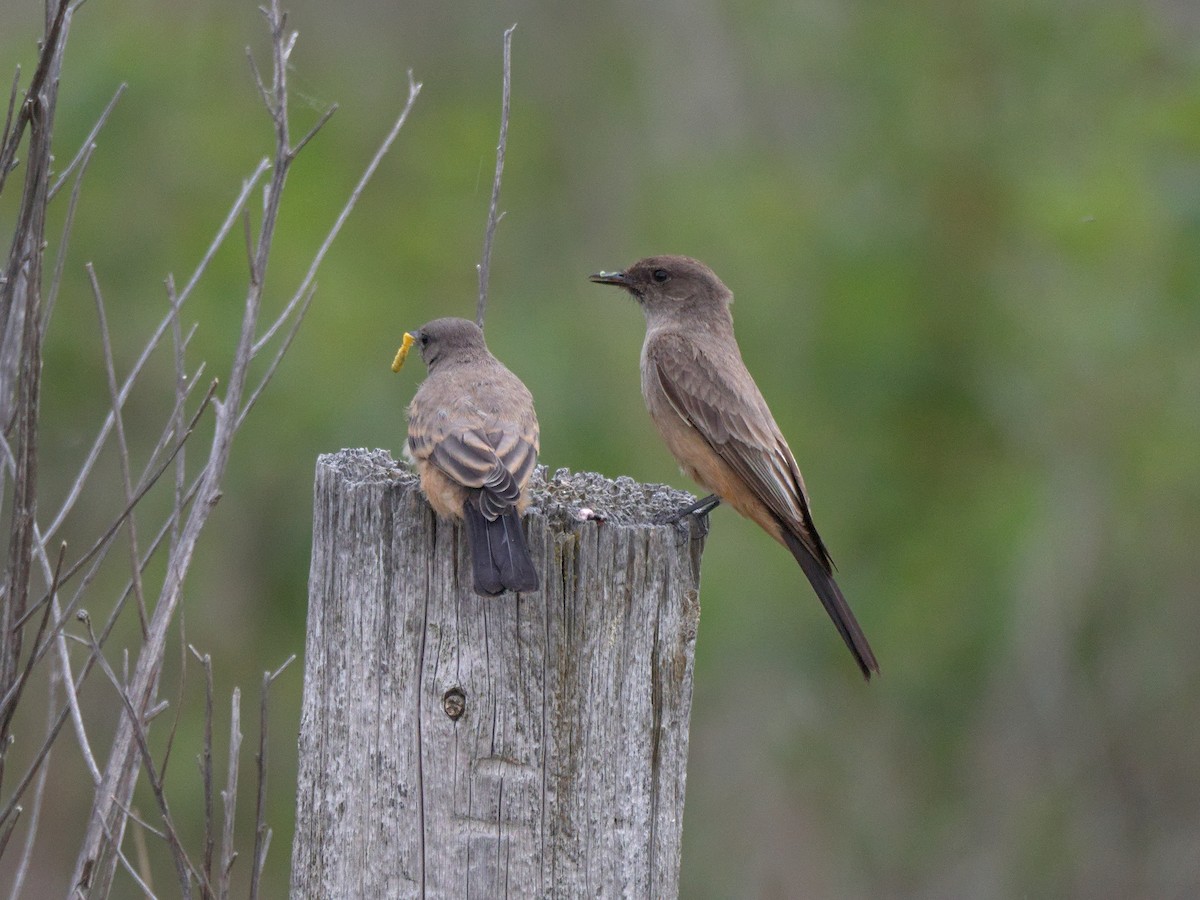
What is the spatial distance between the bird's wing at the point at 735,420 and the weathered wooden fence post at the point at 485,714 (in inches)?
93.6

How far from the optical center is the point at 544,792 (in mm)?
3256

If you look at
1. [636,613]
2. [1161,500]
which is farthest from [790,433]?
[636,613]

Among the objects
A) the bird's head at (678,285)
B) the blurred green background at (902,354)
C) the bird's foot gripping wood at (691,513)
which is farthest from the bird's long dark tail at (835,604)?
the blurred green background at (902,354)

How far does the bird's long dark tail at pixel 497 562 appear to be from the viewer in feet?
10.6

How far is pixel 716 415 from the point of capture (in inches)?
245

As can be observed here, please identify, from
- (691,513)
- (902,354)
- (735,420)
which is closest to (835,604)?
(735,420)

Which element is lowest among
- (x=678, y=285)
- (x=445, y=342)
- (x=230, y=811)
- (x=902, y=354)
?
(x=230, y=811)

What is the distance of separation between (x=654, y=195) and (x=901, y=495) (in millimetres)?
2612

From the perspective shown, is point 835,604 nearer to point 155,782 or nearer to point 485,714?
point 485,714

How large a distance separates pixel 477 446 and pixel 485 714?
3.96 ft

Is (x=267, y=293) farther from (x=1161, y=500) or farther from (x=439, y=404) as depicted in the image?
(x=1161, y=500)

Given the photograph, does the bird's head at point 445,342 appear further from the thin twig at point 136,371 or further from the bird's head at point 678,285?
the thin twig at point 136,371

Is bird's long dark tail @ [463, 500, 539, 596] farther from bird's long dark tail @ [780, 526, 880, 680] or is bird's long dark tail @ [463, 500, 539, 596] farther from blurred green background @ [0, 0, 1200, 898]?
blurred green background @ [0, 0, 1200, 898]

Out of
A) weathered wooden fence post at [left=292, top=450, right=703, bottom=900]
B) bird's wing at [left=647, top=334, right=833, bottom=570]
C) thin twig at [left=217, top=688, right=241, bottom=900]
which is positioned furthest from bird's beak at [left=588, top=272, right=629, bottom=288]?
thin twig at [left=217, top=688, right=241, bottom=900]
